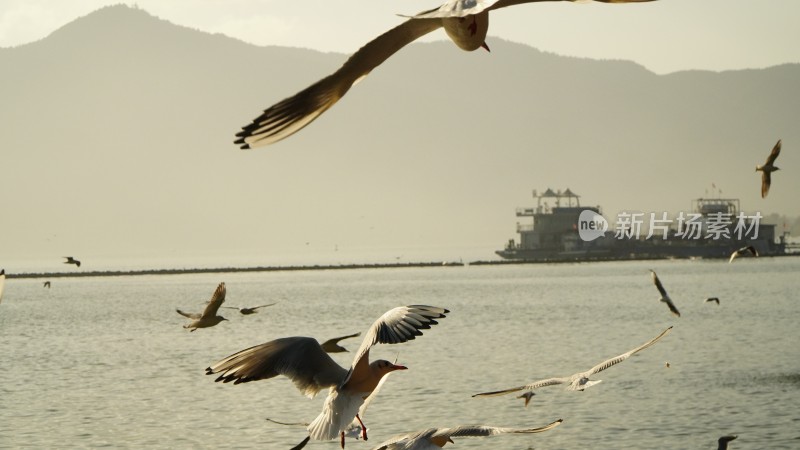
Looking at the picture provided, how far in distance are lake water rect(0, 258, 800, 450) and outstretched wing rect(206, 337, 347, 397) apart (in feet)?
55.3

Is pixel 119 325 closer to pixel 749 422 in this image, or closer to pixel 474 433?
pixel 749 422

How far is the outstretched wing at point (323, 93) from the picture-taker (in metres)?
2.10

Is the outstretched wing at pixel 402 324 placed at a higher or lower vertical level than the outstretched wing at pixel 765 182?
lower

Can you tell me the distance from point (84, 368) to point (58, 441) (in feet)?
78.1

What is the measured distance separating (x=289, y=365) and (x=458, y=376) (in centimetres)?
3444

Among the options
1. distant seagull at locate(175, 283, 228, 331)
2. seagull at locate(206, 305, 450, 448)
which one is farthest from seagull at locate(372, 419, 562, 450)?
distant seagull at locate(175, 283, 228, 331)

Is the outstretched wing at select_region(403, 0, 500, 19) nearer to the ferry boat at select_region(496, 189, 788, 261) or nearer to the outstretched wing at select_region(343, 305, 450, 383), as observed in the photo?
the outstretched wing at select_region(343, 305, 450, 383)

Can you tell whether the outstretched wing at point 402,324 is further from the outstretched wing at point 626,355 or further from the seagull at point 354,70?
the seagull at point 354,70

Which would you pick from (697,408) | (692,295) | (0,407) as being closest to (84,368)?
(0,407)

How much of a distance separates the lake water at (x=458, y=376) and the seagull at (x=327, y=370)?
55.3 feet

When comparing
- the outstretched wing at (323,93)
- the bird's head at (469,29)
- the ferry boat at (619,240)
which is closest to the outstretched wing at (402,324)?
the outstretched wing at (323,93)

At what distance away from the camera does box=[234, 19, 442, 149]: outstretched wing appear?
210cm

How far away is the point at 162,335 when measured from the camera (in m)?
73.6

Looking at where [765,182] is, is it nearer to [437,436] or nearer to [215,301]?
[215,301]
